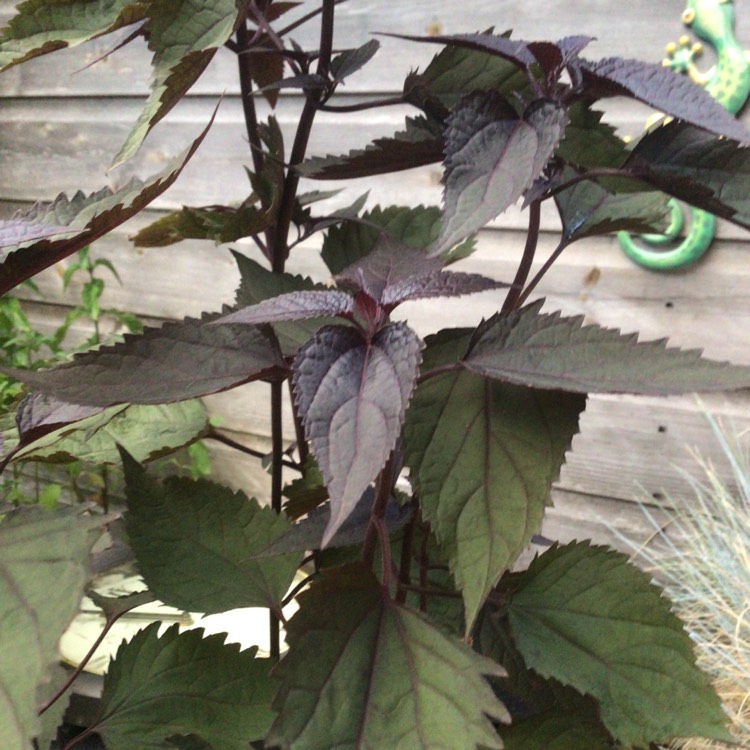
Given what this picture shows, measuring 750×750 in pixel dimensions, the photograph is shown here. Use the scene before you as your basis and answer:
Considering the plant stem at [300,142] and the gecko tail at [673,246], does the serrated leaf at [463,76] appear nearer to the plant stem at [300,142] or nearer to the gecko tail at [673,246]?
the plant stem at [300,142]

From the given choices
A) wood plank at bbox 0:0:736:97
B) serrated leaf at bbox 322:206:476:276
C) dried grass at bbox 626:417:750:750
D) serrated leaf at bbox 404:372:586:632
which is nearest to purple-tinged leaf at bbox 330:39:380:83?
serrated leaf at bbox 322:206:476:276

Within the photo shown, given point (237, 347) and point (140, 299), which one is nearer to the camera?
point (237, 347)

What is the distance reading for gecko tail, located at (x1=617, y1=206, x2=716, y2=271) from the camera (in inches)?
36.5

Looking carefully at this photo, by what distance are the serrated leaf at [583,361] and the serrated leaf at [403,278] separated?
0.07 feet

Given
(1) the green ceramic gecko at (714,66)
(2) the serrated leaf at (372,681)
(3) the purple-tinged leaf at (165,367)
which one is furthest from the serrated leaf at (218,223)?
(1) the green ceramic gecko at (714,66)

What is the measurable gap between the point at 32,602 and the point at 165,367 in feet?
0.34

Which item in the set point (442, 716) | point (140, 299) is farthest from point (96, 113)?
point (442, 716)

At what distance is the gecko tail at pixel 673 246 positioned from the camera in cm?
93

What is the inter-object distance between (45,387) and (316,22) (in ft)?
3.25

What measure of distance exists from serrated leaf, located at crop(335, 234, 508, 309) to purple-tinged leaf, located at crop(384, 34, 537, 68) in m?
0.09

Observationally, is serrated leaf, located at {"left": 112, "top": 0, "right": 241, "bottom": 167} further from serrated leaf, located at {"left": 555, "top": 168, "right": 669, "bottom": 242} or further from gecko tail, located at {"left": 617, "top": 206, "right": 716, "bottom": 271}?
gecko tail, located at {"left": 617, "top": 206, "right": 716, "bottom": 271}

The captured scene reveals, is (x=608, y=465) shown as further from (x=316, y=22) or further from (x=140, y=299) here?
(x=140, y=299)

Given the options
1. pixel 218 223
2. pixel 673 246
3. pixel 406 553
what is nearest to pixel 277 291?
pixel 218 223

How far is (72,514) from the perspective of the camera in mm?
256
